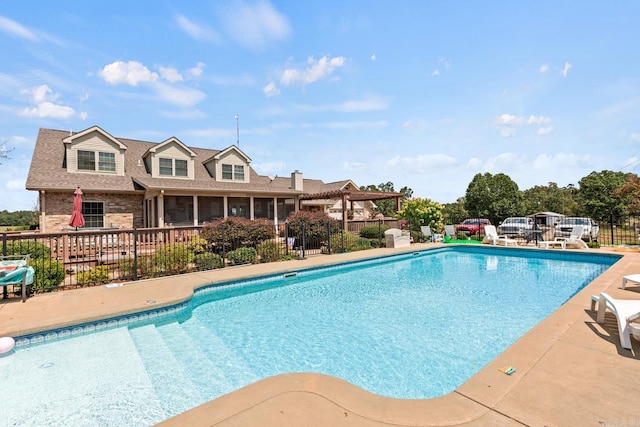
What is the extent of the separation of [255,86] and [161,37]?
506 centimetres

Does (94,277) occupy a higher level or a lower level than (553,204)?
lower

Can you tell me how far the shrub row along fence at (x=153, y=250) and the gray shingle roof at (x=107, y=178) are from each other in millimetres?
5114

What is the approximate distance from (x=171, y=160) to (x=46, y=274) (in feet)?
42.5

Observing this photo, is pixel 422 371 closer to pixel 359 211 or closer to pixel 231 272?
pixel 231 272

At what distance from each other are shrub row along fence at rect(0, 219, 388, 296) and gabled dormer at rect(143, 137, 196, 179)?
8.34 metres

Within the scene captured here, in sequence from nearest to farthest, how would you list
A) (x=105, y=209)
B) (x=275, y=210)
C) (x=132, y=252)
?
1. (x=132, y=252)
2. (x=105, y=209)
3. (x=275, y=210)

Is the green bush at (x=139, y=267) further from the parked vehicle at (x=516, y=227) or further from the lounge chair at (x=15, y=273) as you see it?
the parked vehicle at (x=516, y=227)

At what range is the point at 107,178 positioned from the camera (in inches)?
687

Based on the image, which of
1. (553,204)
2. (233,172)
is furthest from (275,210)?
(553,204)

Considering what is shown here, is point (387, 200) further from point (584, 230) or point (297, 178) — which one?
point (584, 230)

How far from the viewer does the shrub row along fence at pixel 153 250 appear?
26.6 ft

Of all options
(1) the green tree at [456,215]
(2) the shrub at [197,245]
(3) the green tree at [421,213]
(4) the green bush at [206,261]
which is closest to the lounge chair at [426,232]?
(3) the green tree at [421,213]

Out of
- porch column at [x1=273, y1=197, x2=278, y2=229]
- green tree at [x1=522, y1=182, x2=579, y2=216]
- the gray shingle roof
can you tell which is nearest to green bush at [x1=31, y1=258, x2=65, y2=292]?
the gray shingle roof

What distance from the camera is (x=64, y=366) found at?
4590mm
